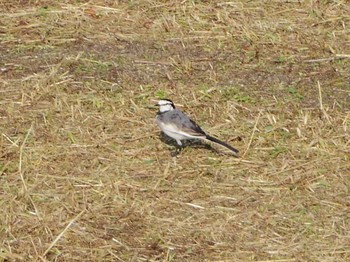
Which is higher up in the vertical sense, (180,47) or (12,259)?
(12,259)

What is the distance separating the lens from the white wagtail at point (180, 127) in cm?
981

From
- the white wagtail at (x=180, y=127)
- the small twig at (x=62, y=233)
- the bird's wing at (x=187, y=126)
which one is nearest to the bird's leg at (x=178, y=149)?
the white wagtail at (x=180, y=127)

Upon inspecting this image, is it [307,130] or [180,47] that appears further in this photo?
[180,47]

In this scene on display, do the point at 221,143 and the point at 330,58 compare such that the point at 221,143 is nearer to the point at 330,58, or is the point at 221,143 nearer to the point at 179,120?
the point at 179,120

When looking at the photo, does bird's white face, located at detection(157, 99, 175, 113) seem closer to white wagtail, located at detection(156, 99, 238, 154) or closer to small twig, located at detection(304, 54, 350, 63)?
white wagtail, located at detection(156, 99, 238, 154)

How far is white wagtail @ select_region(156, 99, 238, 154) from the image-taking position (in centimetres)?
981

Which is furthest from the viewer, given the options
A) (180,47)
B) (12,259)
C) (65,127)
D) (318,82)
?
(180,47)

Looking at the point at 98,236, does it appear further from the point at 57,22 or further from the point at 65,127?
the point at 57,22

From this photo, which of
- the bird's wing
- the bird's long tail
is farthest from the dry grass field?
the bird's wing

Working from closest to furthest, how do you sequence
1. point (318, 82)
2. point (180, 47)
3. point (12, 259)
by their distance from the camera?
point (12, 259)
point (318, 82)
point (180, 47)

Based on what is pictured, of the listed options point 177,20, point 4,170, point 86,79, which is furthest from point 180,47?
point 4,170

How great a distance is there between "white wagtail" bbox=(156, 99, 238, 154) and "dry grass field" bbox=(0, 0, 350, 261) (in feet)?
0.70

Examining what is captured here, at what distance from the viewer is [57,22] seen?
13.1 m

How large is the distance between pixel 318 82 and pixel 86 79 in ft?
9.93
